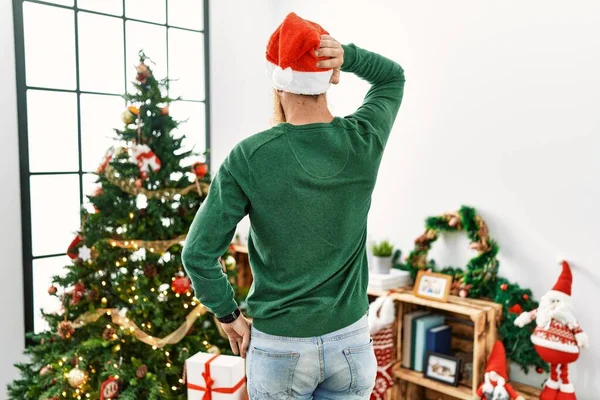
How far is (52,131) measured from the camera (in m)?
2.78

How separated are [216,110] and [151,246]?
137cm

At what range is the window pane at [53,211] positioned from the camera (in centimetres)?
272

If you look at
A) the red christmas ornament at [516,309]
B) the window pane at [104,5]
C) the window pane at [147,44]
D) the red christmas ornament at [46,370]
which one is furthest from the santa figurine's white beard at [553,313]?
the window pane at [104,5]

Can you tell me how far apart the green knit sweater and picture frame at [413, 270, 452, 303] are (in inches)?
54.6

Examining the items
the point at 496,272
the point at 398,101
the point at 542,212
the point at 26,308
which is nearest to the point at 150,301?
the point at 26,308

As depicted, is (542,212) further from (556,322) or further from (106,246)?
(106,246)

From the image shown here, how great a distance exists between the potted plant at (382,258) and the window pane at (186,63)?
1.50 m

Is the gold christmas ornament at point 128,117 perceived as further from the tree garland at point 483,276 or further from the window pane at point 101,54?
A: the tree garland at point 483,276

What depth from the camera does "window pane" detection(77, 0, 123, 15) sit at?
286 cm

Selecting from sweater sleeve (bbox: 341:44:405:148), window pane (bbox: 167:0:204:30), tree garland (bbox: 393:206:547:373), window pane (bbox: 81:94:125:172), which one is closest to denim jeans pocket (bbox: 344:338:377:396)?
sweater sleeve (bbox: 341:44:405:148)

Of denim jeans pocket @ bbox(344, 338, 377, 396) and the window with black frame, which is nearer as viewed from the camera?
denim jeans pocket @ bbox(344, 338, 377, 396)

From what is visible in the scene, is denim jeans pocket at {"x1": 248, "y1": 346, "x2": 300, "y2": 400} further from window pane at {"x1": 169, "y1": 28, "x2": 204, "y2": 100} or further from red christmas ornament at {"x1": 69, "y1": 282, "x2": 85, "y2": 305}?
window pane at {"x1": 169, "y1": 28, "x2": 204, "y2": 100}

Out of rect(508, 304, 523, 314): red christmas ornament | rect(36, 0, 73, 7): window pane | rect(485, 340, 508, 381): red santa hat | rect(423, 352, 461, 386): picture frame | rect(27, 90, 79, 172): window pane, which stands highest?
rect(36, 0, 73, 7): window pane

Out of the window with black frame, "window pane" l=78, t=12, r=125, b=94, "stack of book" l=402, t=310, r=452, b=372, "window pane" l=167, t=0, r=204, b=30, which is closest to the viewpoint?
"stack of book" l=402, t=310, r=452, b=372
